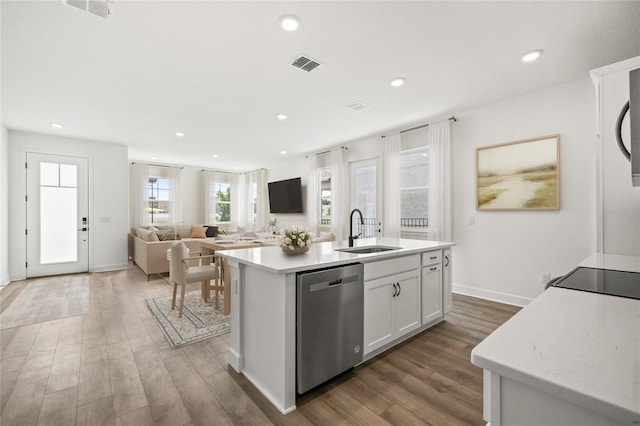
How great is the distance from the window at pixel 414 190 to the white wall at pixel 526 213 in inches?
21.3

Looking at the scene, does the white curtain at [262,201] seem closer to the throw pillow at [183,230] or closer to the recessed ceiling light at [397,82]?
the throw pillow at [183,230]

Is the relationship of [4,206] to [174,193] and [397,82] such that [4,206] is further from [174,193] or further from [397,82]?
[397,82]

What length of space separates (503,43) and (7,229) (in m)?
7.65

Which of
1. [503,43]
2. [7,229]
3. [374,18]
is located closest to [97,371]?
[374,18]

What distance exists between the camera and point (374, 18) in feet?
6.88

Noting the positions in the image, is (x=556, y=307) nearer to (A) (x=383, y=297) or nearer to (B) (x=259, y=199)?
(A) (x=383, y=297)

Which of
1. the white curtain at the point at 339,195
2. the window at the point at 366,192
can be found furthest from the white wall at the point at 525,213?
the white curtain at the point at 339,195

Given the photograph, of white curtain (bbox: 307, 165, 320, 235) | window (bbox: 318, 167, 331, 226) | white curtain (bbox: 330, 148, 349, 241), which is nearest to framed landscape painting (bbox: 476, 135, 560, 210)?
white curtain (bbox: 330, 148, 349, 241)

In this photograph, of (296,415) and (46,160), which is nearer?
(296,415)

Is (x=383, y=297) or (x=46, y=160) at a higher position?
(x=46, y=160)

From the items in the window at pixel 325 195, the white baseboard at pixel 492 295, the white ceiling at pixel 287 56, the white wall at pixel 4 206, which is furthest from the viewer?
the window at pixel 325 195

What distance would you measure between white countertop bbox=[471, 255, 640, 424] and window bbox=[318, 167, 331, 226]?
557 centimetres

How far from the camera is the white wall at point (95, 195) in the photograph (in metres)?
5.02

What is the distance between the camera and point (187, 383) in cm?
204
